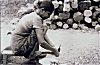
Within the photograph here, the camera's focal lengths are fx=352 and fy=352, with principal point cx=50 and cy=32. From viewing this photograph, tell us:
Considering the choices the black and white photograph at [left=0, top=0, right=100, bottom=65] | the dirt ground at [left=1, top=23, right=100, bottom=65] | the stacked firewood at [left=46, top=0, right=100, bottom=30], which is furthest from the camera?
the stacked firewood at [left=46, top=0, right=100, bottom=30]

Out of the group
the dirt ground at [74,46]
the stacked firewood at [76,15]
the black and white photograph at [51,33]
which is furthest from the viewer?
the stacked firewood at [76,15]

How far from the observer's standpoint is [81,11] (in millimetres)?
11266

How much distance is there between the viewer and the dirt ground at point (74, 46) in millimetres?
7605

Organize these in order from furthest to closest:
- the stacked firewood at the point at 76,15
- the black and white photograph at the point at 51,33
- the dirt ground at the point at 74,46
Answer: the stacked firewood at the point at 76,15 → the dirt ground at the point at 74,46 → the black and white photograph at the point at 51,33

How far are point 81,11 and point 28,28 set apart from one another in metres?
5.25

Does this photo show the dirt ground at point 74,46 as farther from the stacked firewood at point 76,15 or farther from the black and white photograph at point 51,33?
the stacked firewood at point 76,15

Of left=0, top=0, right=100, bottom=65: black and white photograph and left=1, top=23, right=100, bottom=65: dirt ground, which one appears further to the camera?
left=1, top=23, right=100, bottom=65: dirt ground

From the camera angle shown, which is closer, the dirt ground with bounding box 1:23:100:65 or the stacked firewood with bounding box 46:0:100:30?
the dirt ground with bounding box 1:23:100:65

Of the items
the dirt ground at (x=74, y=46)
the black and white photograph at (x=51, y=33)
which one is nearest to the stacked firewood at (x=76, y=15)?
the black and white photograph at (x=51, y=33)

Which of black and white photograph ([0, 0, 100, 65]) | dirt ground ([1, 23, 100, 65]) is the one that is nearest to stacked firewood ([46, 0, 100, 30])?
black and white photograph ([0, 0, 100, 65])

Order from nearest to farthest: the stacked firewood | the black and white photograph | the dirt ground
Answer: the black and white photograph
the dirt ground
the stacked firewood

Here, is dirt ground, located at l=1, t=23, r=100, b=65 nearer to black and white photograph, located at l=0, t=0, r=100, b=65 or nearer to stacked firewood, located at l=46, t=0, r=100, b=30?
black and white photograph, located at l=0, t=0, r=100, b=65

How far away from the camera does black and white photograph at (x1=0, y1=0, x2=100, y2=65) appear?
627 cm

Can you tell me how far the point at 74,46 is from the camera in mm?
8914
